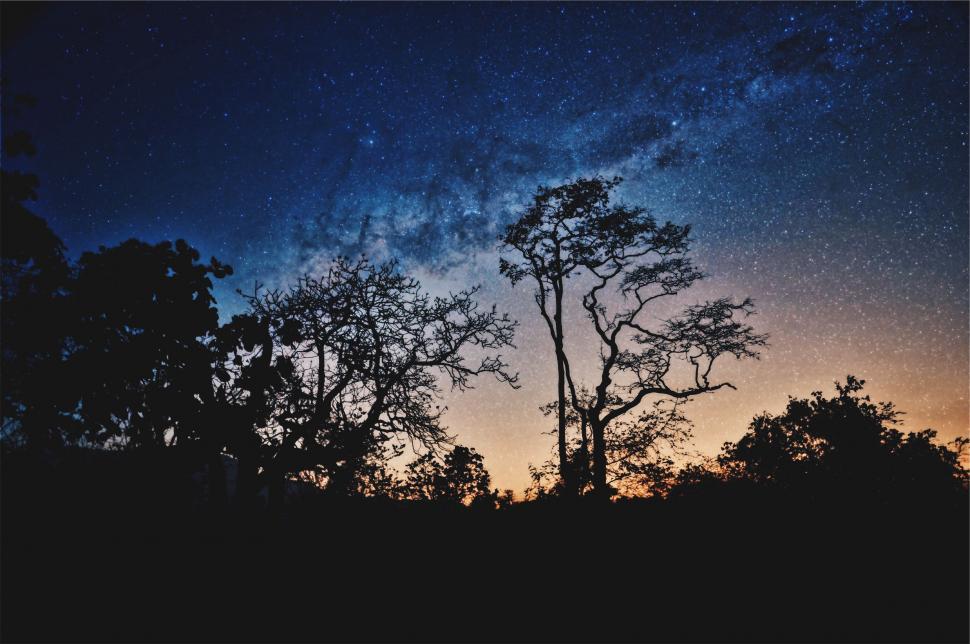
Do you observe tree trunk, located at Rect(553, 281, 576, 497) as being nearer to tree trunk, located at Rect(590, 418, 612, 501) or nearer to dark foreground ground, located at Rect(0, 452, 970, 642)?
tree trunk, located at Rect(590, 418, 612, 501)

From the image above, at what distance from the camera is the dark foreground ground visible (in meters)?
5.57

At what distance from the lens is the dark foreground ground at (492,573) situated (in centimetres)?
557

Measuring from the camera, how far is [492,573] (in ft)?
23.8

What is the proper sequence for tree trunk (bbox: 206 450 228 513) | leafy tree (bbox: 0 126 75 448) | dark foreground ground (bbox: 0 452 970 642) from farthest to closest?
tree trunk (bbox: 206 450 228 513) < leafy tree (bbox: 0 126 75 448) < dark foreground ground (bbox: 0 452 970 642)

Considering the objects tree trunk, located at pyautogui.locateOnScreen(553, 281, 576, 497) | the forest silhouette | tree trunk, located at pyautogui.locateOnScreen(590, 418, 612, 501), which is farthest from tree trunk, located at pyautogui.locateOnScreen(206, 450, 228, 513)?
tree trunk, located at pyautogui.locateOnScreen(590, 418, 612, 501)

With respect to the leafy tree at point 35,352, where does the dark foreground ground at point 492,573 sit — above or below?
below

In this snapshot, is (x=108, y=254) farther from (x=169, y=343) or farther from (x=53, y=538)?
(x=53, y=538)

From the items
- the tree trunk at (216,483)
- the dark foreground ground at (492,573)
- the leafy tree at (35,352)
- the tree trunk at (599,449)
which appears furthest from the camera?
the tree trunk at (599,449)

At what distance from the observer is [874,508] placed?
7961 millimetres

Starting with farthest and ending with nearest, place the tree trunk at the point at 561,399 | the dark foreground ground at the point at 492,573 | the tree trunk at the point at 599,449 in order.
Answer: the tree trunk at the point at 599,449, the tree trunk at the point at 561,399, the dark foreground ground at the point at 492,573

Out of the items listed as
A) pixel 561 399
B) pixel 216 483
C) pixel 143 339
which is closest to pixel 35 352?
pixel 143 339

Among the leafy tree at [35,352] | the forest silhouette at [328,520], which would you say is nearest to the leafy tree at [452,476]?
the forest silhouette at [328,520]

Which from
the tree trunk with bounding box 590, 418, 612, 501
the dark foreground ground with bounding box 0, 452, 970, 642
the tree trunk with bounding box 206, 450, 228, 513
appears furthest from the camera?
the tree trunk with bounding box 590, 418, 612, 501

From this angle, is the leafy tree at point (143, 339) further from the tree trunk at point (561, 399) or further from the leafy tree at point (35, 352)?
the tree trunk at point (561, 399)
